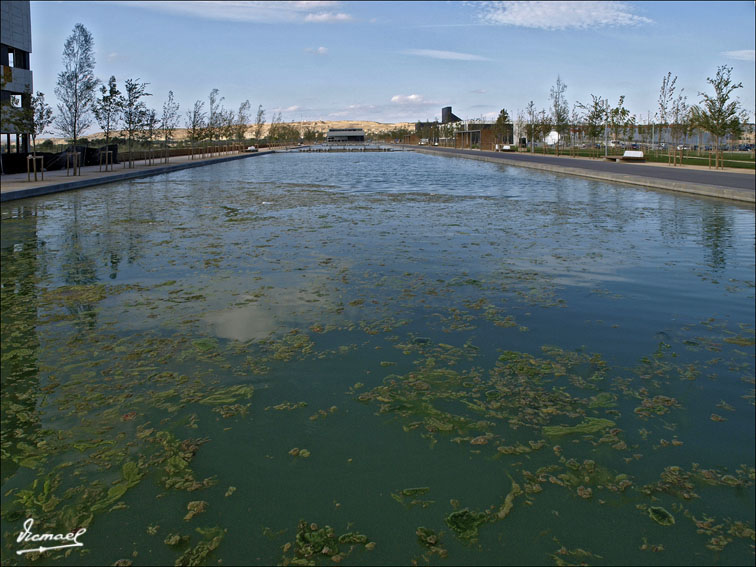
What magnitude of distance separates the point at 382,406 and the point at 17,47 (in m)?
33.9

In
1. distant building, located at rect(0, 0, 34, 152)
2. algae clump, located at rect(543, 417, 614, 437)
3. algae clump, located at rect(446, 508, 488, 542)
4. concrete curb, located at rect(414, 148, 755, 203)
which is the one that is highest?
distant building, located at rect(0, 0, 34, 152)

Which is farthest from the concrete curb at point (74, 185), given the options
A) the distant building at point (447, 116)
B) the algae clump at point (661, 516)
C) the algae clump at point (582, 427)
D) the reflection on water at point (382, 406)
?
the distant building at point (447, 116)

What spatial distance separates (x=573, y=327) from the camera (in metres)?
5.32

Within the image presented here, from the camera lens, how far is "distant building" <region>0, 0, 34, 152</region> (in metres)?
29.5

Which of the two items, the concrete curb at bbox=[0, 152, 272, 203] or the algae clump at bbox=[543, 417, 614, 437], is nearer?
the algae clump at bbox=[543, 417, 614, 437]

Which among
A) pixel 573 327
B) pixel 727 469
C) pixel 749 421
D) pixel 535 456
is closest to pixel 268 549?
pixel 535 456

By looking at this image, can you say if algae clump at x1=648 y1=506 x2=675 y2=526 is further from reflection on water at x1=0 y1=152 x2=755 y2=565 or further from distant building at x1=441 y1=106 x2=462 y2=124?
distant building at x1=441 y1=106 x2=462 y2=124

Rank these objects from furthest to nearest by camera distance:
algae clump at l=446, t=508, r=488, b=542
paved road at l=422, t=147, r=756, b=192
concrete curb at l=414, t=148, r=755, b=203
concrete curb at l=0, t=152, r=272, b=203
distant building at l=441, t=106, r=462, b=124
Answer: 1. distant building at l=441, t=106, r=462, b=124
2. paved road at l=422, t=147, r=756, b=192
3. concrete curb at l=0, t=152, r=272, b=203
4. concrete curb at l=414, t=148, r=755, b=203
5. algae clump at l=446, t=508, r=488, b=542

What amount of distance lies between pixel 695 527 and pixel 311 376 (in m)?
2.43

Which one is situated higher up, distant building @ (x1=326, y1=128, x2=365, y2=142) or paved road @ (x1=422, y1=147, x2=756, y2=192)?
distant building @ (x1=326, y1=128, x2=365, y2=142)

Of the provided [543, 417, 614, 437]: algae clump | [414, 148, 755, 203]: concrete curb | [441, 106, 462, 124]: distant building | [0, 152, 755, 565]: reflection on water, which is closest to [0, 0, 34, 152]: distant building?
[414, 148, 755, 203]: concrete curb

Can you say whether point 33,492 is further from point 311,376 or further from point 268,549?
point 311,376

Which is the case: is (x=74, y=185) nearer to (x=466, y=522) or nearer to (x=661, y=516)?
(x=466, y=522)

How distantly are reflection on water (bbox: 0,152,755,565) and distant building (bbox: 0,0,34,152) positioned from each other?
26.2 m
